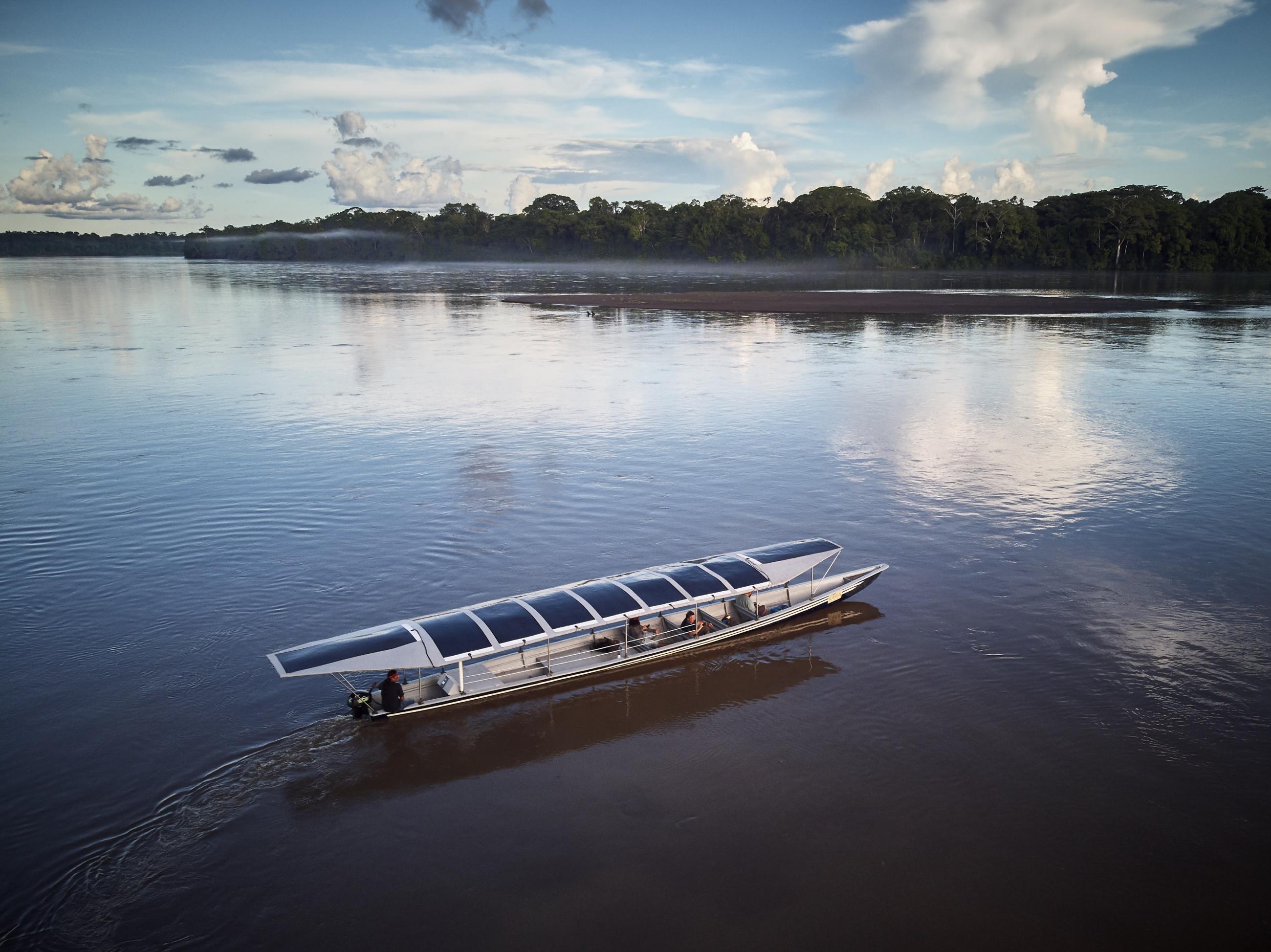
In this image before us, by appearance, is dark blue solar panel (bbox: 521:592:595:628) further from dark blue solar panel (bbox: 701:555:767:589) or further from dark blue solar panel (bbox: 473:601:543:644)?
dark blue solar panel (bbox: 701:555:767:589)

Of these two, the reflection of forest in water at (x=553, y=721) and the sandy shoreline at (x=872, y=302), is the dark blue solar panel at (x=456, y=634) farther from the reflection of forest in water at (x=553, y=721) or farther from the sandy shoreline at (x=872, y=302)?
the sandy shoreline at (x=872, y=302)

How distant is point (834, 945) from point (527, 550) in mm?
15993

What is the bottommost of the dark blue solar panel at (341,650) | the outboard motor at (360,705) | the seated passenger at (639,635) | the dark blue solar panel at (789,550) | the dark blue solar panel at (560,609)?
the outboard motor at (360,705)

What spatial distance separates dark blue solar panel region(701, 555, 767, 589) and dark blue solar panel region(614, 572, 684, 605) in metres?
1.57

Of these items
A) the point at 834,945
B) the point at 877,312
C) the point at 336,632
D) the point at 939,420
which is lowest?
the point at 834,945

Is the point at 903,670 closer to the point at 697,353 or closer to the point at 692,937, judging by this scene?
the point at 692,937

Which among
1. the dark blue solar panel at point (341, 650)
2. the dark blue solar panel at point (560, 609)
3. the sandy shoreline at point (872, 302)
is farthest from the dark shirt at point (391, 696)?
the sandy shoreline at point (872, 302)

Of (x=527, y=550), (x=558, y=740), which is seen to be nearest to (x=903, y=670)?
(x=558, y=740)

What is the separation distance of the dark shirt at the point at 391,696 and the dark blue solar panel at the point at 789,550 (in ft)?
31.7

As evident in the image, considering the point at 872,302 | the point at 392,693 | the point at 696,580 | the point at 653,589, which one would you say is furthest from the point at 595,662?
the point at 872,302

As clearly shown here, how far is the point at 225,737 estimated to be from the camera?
58.2ft

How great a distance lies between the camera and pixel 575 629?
18.8 m

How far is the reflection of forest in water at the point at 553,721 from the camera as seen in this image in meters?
16.9

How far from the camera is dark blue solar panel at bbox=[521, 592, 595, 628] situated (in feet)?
62.5
